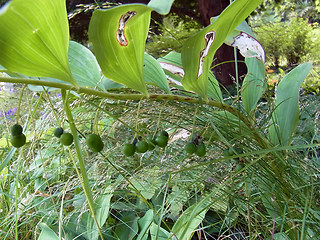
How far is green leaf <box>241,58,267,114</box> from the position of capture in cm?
71

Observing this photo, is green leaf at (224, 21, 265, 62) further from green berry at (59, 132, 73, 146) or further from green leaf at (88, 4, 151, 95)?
green berry at (59, 132, 73, 146)

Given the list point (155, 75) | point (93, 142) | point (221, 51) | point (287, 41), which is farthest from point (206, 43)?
point (287, 41)

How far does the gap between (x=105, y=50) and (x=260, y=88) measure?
408 millimetres

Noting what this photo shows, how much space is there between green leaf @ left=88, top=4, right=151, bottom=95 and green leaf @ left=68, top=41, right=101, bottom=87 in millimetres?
81

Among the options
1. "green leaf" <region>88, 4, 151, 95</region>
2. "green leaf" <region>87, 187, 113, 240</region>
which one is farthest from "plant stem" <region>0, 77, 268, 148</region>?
"green leaf" <region>87, 187, 113, 240</region>

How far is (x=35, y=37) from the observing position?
36cm

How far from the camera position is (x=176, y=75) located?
2.20 feet

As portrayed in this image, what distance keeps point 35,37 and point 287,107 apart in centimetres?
60

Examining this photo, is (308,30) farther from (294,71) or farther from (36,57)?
(36,57)

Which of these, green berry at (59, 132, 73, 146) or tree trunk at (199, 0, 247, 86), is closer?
green berry at (59, 132, 73, 146)

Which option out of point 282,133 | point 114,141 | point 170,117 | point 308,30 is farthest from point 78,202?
point 308,30

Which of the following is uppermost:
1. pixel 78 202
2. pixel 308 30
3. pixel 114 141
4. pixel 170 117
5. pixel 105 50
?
pixel 105 50

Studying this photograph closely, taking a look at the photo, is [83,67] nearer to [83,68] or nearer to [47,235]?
[83,68]

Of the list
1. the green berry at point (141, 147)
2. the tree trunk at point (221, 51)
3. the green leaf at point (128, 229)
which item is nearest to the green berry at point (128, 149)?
the green berry at point (141, 147)
